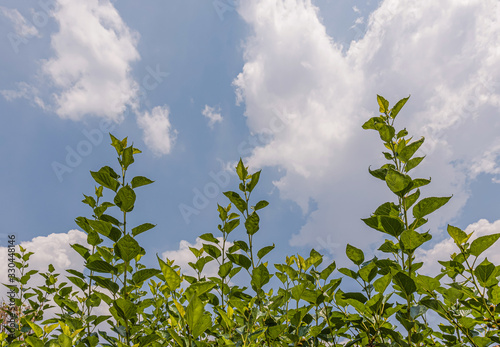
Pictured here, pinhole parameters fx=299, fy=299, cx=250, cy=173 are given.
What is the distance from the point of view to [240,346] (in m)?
1.72

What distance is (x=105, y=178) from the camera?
6.81 ft

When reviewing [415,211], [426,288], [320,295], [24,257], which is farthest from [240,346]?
[24,257]

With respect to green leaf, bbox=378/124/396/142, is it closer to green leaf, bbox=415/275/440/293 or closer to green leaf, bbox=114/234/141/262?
green leaf, bbox=415/275/440/293

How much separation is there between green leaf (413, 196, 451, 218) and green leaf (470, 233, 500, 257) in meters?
0.33

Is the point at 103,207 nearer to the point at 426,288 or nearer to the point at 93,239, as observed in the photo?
the point at 93,239

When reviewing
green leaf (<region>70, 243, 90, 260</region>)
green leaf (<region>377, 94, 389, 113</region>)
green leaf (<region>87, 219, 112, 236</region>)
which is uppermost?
green leaf (<region>377, 94, 389, 113</region>)

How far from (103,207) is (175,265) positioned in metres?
1.38

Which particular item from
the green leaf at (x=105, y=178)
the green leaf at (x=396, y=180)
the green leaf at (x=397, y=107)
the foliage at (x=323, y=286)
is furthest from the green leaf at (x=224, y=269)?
the green leaf at (x=397, y=107)

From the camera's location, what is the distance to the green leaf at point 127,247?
1.65 meters

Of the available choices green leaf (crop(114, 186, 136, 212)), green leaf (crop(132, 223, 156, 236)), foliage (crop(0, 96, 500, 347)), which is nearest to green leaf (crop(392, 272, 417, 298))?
foliage (crop(0, 96, 500, 347))

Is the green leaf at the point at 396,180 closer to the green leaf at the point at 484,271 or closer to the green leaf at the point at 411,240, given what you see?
the green leaf at the point at 411,240

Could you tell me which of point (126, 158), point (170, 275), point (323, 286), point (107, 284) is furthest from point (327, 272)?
point (126, 158)

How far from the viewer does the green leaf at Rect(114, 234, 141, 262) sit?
1646 mm

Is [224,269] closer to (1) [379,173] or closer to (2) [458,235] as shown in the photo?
(1) [379,173]
